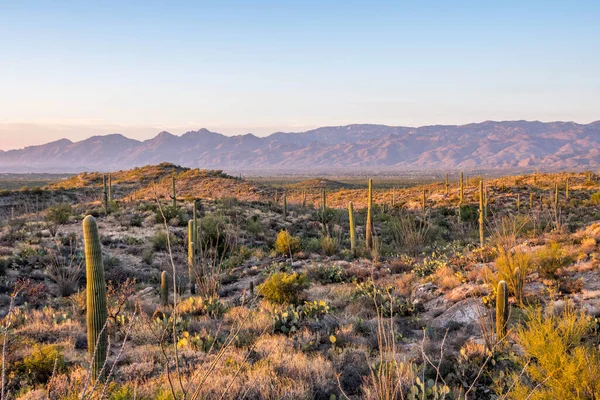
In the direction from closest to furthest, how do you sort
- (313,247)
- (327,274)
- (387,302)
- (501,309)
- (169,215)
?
(501,309)
(387,302)
(327,274)
(313,247)
(169,215)

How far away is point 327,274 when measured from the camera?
1268 centimetres

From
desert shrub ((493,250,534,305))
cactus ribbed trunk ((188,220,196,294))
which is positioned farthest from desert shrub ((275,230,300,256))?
desert shrub ((493,250,534,305))

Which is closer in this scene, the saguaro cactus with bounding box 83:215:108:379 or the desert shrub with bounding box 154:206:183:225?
the saguaro cactus with bounding box 83:215:108:379

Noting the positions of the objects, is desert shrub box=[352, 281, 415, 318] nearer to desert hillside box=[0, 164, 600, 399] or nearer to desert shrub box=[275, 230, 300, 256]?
desert hillside box=[0, 164, 600, 399]

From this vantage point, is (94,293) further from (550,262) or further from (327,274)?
(550,262)

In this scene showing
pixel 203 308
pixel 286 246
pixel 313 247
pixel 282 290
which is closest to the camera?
pixel 203 308

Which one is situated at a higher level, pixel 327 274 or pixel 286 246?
pixel 286 246

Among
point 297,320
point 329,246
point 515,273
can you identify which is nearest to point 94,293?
point 297,320

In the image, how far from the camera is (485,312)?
25.8 feet

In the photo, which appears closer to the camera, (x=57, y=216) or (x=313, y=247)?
(x=313, y=247)

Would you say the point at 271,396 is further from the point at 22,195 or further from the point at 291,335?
the point at 22,195

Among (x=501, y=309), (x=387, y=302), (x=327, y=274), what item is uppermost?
(x=501, y=309)

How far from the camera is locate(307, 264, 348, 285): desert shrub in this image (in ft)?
40.3

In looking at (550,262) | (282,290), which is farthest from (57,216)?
(550,262)
